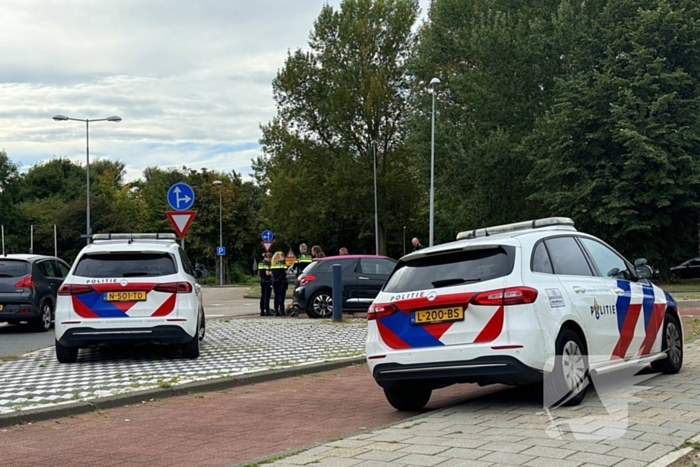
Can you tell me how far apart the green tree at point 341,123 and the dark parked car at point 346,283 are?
2707cm

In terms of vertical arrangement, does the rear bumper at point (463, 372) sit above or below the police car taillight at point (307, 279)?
below

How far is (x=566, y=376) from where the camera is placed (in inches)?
287

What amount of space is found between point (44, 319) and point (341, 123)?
31.9 metres

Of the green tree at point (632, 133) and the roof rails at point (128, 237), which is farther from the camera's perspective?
the green tree at point (632, 133)

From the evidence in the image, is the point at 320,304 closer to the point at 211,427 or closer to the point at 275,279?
the point at 275,279

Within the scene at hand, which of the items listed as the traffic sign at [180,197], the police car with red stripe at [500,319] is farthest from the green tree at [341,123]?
the police car with red stripe at [500,319]

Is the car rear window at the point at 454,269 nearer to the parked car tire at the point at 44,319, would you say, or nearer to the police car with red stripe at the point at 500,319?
the police car with red stripe at the point at 500,319

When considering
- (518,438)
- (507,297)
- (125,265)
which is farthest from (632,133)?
(518,438)

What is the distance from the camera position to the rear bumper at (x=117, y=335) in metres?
11.6

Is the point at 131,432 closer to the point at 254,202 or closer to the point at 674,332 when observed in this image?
the point at 674,332

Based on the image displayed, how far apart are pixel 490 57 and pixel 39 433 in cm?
3471

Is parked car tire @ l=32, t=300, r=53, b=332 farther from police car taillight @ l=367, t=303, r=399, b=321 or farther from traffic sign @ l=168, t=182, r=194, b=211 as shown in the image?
police car taillight @ l=367, t=303, r=399, b=321

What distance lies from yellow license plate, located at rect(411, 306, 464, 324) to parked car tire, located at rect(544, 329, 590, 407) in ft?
2.87

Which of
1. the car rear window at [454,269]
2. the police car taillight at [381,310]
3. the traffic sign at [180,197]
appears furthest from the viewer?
the traffic sign at [180,197]
